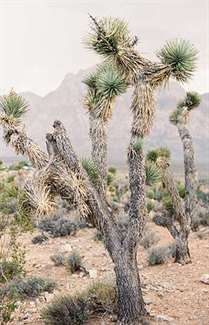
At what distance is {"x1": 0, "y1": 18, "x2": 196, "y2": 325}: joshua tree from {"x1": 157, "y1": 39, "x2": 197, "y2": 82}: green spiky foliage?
2 cm

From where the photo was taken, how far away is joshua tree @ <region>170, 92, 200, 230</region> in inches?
551

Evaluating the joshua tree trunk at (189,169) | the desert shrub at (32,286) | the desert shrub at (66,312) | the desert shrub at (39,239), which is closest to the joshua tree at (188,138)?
the joshua tree trunk at (189,169)

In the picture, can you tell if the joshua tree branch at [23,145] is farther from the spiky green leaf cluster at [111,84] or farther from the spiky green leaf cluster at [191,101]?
the spiky green leaf cluster at [191,101]

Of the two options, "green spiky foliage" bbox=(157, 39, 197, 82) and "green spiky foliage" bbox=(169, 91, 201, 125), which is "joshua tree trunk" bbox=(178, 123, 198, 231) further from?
"green spiky foliage" bbox=(157, 39, 197, 82)

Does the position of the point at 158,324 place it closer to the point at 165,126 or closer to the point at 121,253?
the point at 121,253

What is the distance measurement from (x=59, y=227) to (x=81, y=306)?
29.7 ft

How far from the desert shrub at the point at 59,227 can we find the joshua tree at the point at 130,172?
932 cm

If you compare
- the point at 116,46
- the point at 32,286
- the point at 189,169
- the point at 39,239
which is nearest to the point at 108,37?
the point at 116,46

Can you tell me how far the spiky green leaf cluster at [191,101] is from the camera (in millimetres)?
13852

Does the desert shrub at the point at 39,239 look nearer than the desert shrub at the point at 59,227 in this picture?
Yes

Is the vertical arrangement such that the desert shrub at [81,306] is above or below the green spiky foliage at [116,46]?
below

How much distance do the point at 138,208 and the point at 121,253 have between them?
738mm

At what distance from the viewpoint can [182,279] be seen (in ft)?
35.1

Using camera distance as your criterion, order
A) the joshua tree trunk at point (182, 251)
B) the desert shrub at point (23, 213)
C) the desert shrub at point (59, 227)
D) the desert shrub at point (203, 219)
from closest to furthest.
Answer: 1. the desert shrub at point (23, 213)
2. the joshua tree trunk at point (182, 251)
3. the desert shrub at point (59, 227)
4. the desert shrub at point (203, 219)
